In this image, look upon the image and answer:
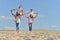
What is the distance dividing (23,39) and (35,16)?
7.08 meters

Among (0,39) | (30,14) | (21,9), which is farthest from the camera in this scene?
(30,14)

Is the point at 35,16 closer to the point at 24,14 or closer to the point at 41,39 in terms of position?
the point at 24,14

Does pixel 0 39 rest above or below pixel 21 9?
below

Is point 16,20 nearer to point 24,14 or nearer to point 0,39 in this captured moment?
point 24,14

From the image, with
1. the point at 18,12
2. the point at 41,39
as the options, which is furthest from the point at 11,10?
the point at 41,39

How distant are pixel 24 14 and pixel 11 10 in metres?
1.02

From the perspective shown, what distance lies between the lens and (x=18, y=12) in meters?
19.0

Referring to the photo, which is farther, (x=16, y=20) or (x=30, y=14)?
(x=30, y=14)

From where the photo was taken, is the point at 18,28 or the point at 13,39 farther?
the point at 18,28

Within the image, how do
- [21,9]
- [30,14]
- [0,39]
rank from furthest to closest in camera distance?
[30,14] < [21,9] < [0,39]

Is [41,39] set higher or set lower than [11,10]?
lower

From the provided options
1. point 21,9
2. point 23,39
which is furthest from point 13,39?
point 21,9

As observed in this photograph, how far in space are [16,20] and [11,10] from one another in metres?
1.01

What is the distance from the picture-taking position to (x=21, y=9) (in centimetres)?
1883
